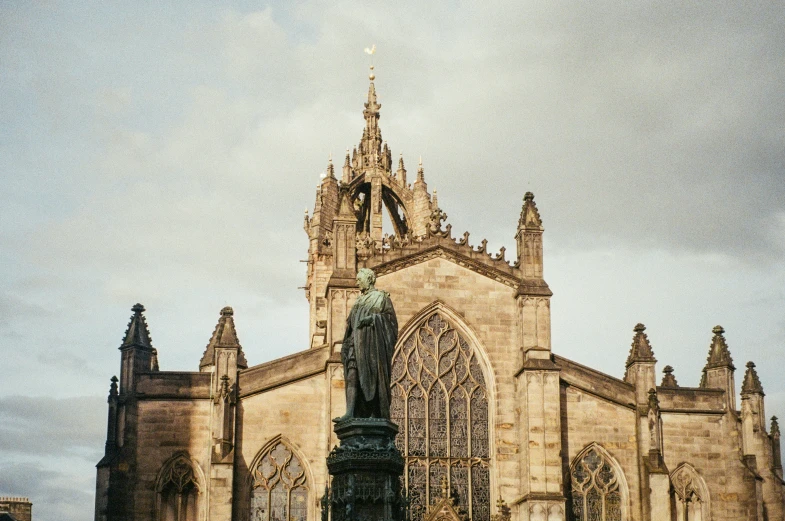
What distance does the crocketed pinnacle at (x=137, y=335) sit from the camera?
35812 mm

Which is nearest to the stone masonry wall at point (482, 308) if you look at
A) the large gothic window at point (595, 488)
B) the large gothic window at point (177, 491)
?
the large gothic window at point (595, 488)

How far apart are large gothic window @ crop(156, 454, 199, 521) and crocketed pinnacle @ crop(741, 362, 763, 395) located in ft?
56.5

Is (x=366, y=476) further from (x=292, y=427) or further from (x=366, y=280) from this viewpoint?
(x=292, y=427)

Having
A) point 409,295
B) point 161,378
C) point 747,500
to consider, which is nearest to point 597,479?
point 747,500

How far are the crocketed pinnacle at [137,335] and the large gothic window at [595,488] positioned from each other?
43.3 ft

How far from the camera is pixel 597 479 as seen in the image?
36531 millimetres

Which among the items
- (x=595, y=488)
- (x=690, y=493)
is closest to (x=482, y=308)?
(x=595, y=488)

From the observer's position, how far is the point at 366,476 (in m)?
16.5

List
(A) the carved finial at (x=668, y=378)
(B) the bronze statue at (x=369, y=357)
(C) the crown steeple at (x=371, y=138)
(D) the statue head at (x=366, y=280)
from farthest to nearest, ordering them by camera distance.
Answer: (C) the crown steeple at (x=371, y=138) < (A) the carved finial at (x=668, y=378) < (D) the statue head at (x=366, y=280) < (B) the bronze statue at (x=369, y=357)

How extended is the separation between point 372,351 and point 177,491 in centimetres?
1946

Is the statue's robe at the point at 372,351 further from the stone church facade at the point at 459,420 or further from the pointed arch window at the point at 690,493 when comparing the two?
the pointed arch window at the point at 690,493

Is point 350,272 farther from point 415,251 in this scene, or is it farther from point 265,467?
point 265,467

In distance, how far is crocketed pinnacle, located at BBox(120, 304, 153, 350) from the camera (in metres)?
35.8

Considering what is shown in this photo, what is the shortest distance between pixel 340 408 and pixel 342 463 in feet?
60.3
